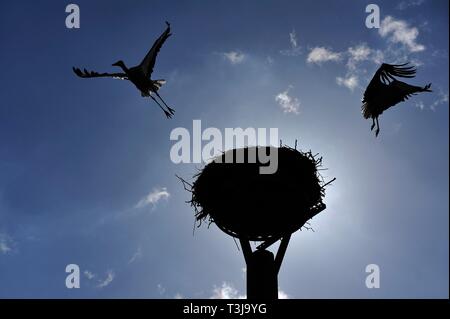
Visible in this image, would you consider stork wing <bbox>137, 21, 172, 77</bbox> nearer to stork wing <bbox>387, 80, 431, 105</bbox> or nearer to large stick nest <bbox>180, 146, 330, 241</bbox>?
large stick nest <bbox>180, 146, 330, 241</bbox>

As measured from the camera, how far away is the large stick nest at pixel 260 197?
8.75 m

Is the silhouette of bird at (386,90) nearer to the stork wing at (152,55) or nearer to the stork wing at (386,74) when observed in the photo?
the stork wing at (386,74)

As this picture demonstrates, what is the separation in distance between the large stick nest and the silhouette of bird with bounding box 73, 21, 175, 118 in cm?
323

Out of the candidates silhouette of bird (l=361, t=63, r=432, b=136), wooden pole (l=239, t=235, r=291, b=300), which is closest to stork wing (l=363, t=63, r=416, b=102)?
silhouette of bird (l=361, t=63, r=432, b=136)

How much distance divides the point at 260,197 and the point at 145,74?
14.5 feet

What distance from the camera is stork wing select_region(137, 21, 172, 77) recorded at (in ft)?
30.3

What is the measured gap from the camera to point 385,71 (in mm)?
7527

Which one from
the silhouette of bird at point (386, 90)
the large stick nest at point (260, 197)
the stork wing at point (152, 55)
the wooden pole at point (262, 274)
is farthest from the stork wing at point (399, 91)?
the stork wing at point (152, 55)

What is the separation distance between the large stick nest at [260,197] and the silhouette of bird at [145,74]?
3.23 metres

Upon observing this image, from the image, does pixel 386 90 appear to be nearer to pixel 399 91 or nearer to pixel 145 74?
pixel 399 91

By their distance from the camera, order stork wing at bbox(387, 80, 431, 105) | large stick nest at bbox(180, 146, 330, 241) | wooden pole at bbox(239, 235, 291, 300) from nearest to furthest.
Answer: wooden pole at bbox(239, 235, 291, 300) < stork wing at bbox(387, 80, 431, 105) < large stick nest at bbox(180, 146, 330, 241)
